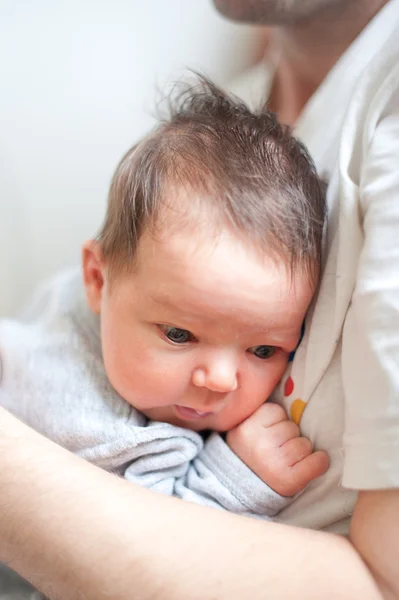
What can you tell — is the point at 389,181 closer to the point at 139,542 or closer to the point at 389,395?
the point at 389,395

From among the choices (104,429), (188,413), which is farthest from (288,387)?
(104,429)

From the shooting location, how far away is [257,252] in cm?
68

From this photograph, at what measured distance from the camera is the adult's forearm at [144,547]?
1.84 ft

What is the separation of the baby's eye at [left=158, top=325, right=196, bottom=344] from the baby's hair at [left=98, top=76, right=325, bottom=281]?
96mm

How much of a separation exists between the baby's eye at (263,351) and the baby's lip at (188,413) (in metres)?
0.10

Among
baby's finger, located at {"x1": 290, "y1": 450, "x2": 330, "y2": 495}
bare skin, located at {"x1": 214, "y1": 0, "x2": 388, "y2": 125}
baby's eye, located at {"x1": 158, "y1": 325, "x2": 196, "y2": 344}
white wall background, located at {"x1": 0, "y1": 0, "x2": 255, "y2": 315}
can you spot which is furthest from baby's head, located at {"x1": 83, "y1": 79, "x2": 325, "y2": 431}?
white wall background, located at {"x1": 0, "y1": 0, "x2": 255, "y2": 315}

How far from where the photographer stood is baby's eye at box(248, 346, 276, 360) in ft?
2.48

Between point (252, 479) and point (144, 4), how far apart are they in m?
1.24

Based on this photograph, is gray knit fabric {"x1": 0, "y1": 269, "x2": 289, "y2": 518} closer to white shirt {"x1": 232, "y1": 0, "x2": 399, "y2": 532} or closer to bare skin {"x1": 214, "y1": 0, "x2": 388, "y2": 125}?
white shirt {"x1": 232, "y1": 0, "x2": 399, "y2": 532}

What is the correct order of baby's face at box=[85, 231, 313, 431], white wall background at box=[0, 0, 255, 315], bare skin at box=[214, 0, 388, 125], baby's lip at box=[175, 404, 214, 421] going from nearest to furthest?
baby's face at box=[85, 231, 313, 431] → baby's lip at box=[175, 404, 214, 421] → bare skin at box=[214, 0, 388, 125] → white wall background at box=[0, 0, 255, 315]

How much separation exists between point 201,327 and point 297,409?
0.16 m

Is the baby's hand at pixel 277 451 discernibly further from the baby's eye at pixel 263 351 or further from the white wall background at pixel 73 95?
the white wall background at pixel 73 95

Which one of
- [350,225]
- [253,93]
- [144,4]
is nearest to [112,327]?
[350,225]

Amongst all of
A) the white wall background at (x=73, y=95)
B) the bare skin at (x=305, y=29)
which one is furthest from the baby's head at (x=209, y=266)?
the white wall background at (x=73, y=95)
